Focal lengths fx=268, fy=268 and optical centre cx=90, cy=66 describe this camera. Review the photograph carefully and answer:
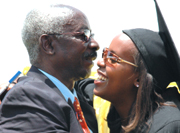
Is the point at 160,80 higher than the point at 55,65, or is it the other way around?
the point at 55,65

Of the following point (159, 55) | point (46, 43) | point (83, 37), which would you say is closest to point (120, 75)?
point (159, 55)

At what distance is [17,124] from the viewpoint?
2.33 metres

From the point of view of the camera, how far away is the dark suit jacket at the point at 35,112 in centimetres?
234

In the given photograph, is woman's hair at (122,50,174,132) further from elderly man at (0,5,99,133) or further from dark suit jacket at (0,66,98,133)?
dark suit jacket at (0,66,98,133)

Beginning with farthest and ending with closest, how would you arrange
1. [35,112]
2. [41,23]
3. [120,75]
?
[120,75], [41,23], [35,112]

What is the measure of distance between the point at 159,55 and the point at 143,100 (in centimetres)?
54

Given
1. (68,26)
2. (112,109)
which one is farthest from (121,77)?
(68,26)

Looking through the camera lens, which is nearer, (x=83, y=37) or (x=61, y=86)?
(x=61, y=86)

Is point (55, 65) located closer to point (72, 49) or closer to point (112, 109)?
point (72, 49)

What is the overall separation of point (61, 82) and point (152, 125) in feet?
3.68

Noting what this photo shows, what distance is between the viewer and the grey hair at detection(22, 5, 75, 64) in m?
3.01

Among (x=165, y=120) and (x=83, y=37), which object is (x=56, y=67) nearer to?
(x=83, y=37)

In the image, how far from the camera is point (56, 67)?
3.07m

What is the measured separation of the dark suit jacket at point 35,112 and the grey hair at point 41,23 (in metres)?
0.58
